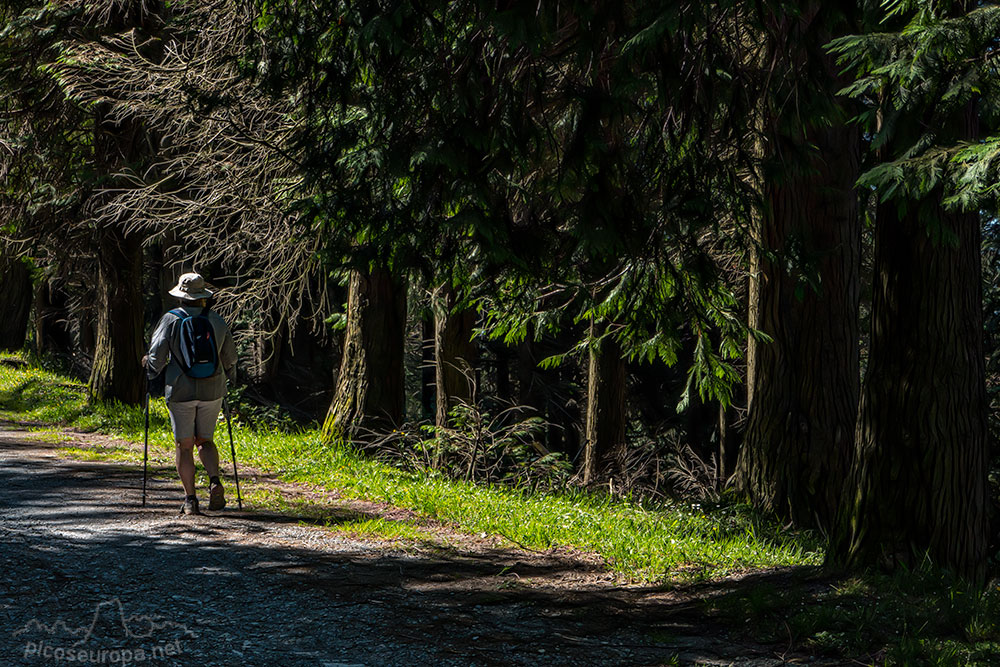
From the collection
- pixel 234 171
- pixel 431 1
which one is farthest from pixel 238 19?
pixel 431 1

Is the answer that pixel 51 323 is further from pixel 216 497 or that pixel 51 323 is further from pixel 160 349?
pixel 160 349

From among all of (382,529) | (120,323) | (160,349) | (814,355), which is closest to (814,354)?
(814,355)

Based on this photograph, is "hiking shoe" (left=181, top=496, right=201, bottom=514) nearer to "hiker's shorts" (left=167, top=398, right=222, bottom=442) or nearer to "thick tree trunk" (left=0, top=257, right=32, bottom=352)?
"hiker's shorts" (left=167, top=398, right=222, bottom=442)

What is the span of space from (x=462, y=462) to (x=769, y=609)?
6089 millimetres

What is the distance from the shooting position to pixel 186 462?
7.95m

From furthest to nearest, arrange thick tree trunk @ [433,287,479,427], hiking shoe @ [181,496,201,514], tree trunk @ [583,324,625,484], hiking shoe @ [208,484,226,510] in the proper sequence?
tree trunk @ [583,324,625,484]
thick tree trunk @ [433,287,479,427]
hiking shoe @ [208,484,226,510]
hiking shoe @ [181,496,201,514]

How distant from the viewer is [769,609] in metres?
5.57

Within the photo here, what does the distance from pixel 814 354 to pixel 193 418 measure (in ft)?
19.2

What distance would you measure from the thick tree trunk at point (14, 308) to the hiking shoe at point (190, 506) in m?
20.7

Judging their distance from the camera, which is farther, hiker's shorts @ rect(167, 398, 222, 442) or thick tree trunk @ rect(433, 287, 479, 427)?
thick tree trunk @ rect(433, 287, 479, 427)

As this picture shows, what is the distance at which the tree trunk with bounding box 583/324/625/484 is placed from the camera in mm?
14047

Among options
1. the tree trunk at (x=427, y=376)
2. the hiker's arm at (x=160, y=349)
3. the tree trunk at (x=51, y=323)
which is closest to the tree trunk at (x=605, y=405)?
the hiker's arm at (x=160, y=349)

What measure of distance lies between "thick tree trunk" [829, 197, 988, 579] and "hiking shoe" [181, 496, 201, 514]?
5.36 meters

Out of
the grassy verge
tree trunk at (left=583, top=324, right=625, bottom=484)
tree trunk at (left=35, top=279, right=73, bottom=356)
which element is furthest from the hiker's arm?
tree trunk at (left=35, top=279, right=73, bottom=356)
